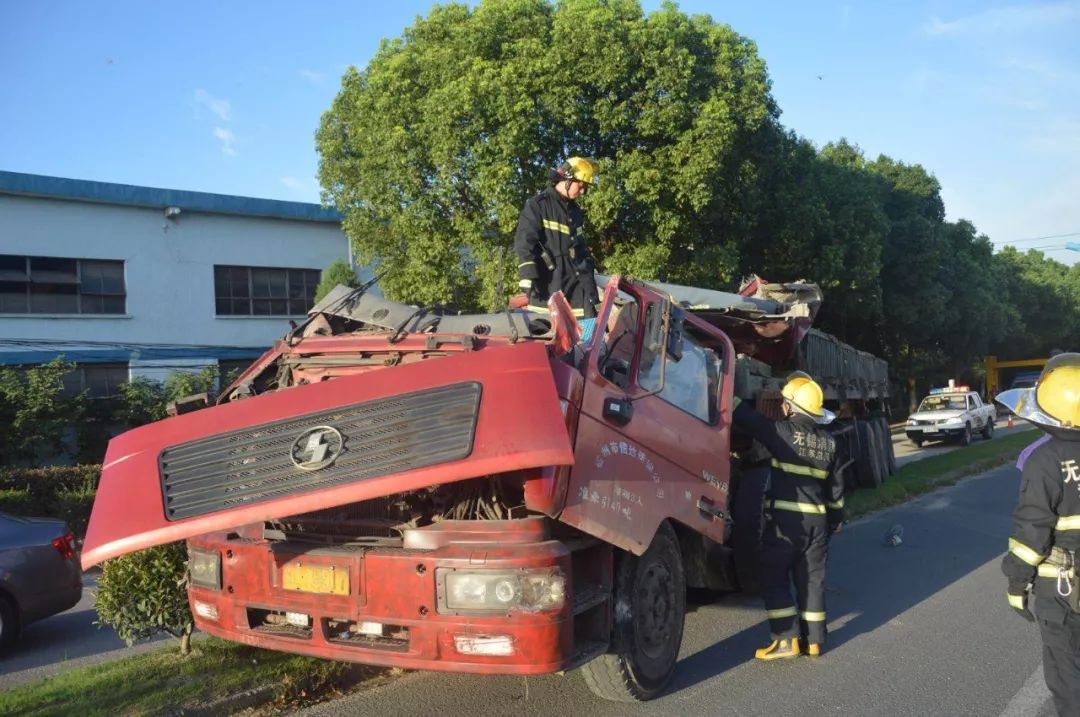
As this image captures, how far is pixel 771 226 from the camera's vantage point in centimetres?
1838

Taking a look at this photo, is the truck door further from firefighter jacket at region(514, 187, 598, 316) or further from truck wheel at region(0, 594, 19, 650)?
truck wheel at region(0, 594, 19, 650)

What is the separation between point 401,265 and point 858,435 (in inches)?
342

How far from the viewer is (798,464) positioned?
5.45m

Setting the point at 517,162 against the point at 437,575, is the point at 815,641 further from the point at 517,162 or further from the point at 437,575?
the point at 517,162

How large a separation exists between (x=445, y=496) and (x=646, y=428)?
1.10m

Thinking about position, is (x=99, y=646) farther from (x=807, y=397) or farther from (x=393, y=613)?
(x=807, y=397)

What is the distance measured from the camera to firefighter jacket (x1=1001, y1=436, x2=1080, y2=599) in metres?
3.37

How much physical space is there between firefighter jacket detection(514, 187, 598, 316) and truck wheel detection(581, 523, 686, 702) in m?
1.99

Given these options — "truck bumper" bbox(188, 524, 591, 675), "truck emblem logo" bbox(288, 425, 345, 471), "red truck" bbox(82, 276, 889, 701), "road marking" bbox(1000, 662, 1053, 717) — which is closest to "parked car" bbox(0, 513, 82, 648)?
"red truck" bbox(82, 276, 889, 701)

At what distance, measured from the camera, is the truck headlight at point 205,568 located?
14.1 ft

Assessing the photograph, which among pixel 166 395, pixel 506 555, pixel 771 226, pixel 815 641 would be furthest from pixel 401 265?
pixel 506 555

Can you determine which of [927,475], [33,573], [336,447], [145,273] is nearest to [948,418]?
[927,475]

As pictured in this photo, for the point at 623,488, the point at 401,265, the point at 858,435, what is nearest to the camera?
the point at 623,488

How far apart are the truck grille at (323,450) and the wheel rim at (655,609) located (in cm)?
152
